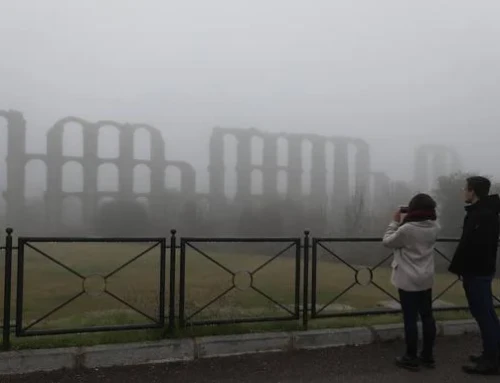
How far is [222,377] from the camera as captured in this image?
10.1 feet

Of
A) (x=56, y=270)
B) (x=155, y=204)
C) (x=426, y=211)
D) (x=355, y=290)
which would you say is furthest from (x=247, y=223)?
(x=426, y=211)

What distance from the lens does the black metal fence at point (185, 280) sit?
360cm

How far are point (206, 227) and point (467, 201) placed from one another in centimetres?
290

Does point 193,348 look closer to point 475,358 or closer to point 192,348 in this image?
point 192,348

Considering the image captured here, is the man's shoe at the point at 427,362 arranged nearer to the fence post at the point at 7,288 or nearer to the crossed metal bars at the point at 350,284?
the crossed metal bars at the point at 350,284

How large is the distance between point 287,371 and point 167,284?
154cm

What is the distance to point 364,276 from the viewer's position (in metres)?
4.45

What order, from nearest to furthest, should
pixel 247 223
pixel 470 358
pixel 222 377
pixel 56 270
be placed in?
pixel 222 377, pixel 470 358, pixel 56 270, pixel 247 223

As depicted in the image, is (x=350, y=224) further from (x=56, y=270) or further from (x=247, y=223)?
(x=56, y=270)

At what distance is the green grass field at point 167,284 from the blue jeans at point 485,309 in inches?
45.9

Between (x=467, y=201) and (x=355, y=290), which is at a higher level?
(x=467, y=201)

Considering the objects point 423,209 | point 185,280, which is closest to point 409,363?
point 423,209

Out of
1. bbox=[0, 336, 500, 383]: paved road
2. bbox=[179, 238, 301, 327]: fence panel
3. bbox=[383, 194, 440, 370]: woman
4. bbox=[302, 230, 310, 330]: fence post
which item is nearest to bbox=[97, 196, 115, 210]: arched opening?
bbox=[179, 238, 301, 327]: fence panel

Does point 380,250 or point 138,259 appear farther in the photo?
point 380,250
